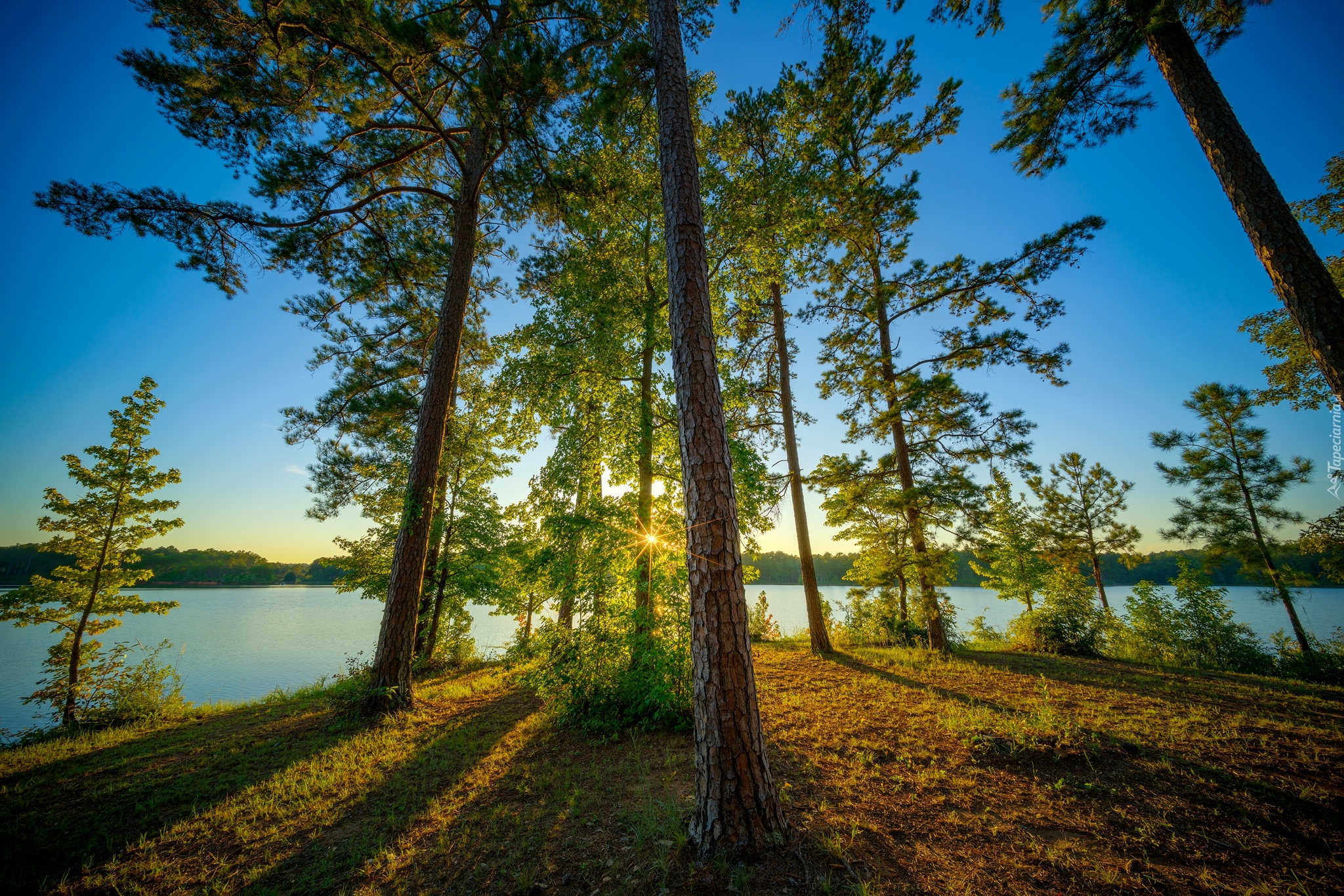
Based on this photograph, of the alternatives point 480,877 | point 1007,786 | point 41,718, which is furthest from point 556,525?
point 41,718

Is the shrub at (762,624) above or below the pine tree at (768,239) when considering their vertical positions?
below

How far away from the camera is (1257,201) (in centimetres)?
410

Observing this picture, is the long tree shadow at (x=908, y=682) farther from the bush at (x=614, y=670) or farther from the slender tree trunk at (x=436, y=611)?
the slender tree trunk at (x=436, y=611)

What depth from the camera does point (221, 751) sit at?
539 centimetres

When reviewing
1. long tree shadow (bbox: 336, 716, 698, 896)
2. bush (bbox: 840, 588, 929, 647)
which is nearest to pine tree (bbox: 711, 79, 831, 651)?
bush (bbox: 840, 588, 929, 647)

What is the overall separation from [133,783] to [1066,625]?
17.7 meters

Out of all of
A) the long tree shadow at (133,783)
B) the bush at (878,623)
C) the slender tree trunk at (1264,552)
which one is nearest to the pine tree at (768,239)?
the bush at (878,623)

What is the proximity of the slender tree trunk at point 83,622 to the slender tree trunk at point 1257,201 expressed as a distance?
58.1 feet

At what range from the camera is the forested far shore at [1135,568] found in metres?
10.9

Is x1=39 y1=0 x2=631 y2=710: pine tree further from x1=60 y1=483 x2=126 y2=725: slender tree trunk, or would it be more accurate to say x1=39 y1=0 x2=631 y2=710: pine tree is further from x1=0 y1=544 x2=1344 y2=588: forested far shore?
x1=0 y1=544 x2=1344 y2=588: forested far shore

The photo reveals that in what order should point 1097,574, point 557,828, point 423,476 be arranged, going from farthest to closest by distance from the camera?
point 1097,574 → point 423,476 → point 557,828

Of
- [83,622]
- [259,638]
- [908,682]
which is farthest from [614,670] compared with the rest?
[259,638]

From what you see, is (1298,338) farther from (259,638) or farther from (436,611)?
(259,638)

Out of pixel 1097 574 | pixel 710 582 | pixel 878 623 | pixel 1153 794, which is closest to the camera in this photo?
pixel 710 582
